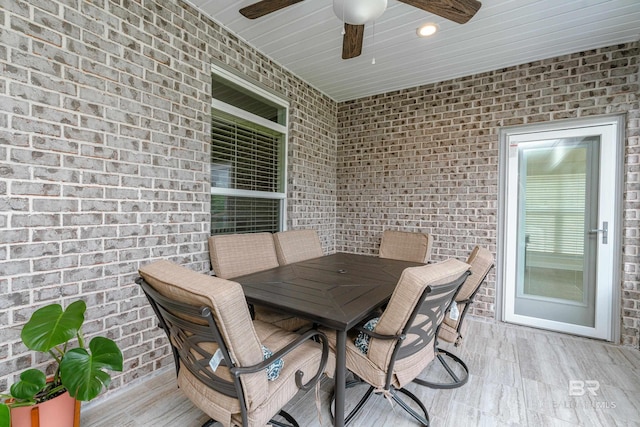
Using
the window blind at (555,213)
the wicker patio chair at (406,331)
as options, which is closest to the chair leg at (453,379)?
the wicker patio chair at (406,331)

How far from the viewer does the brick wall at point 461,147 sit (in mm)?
2684

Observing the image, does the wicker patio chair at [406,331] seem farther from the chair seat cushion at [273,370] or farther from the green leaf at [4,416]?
the green leaf at [4,416]

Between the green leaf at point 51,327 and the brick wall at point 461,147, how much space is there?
3271 millimetres

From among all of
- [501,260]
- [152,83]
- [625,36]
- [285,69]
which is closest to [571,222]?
[501,260]

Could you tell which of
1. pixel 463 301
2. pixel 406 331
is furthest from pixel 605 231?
pixel 406 331

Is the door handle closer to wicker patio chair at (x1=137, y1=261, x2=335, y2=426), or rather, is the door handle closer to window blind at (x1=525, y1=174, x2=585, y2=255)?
window blind at (x1=525, y1=174, x2=585, y2=255)

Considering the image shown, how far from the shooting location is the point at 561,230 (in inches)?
119

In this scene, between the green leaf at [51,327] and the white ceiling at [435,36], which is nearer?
the green leaf at [51,327]

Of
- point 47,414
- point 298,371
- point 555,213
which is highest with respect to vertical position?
point 555,213

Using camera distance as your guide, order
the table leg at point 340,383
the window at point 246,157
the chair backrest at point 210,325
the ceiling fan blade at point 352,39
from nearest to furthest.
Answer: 1. the chair backrest at point 210,325
2. the table leg at point 340,383
3. the ceiling fan blade at point 352,39
4. the window at point 246,157

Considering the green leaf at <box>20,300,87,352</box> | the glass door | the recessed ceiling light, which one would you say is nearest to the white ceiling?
the recessed ceiling light

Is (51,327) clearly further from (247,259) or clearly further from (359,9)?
(359,9)

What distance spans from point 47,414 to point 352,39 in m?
2.81

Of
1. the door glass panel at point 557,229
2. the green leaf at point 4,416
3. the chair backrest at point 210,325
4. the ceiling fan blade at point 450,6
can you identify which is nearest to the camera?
the chair backrest at point 210,325
